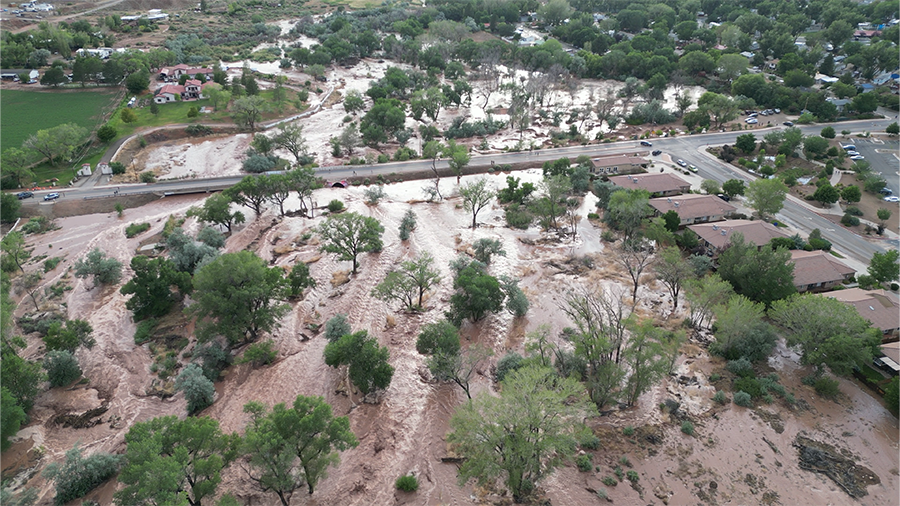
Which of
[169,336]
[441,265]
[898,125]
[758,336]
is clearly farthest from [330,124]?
[898,125]

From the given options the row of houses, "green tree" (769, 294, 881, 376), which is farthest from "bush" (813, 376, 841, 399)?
the row of houses

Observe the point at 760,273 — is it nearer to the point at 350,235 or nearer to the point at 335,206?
the point at 350,235

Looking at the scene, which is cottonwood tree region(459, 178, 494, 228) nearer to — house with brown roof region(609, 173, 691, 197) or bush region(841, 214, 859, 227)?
house with brown roof region(609, 173, 691, 197)

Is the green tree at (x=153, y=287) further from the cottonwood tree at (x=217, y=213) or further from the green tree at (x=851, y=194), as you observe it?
the green tree at (x=851, y=194)

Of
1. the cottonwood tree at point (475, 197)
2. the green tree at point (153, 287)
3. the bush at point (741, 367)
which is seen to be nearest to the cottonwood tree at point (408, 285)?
the cottonwood tree at point (475, 197)

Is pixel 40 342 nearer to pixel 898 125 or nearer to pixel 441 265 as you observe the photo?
pixel 441 265

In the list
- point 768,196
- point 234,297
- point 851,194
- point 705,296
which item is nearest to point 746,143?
point 851,194
